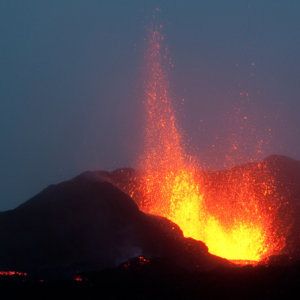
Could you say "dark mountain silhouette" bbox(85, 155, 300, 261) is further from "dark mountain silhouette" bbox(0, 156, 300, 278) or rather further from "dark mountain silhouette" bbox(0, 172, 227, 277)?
"dark mountain silhouette" bbox(0, 172, 227, 277)

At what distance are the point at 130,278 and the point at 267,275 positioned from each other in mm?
3542

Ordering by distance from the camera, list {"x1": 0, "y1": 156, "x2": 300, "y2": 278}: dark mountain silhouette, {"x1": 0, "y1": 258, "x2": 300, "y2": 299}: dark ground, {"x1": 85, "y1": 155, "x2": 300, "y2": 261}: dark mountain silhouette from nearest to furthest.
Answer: {"x1": 0, "y1": 258, "x2": 300, "y2": 299}: dark ground
{"x1": 0, "y1": 156, "x2": 300, "y2": 278}: dark mountain silhouette
{"x1": 85, "y1": 155, "x2": 300, "y2": 261}: dark mountain silhouette

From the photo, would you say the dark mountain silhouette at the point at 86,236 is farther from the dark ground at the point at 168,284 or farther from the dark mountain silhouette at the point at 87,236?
the dark ground at the point at 168,284

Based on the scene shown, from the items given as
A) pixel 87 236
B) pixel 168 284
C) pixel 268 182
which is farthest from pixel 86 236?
pixel 268 182

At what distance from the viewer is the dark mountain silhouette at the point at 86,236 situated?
448 inches

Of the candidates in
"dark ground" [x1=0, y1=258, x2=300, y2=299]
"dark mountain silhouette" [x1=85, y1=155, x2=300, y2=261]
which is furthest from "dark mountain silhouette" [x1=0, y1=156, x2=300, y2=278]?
"dark mountain silhouette" [x1=85, y1=155, x2=300, y2=261]

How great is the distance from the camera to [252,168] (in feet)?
66.8

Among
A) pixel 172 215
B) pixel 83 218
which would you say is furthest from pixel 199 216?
pixel 83 218

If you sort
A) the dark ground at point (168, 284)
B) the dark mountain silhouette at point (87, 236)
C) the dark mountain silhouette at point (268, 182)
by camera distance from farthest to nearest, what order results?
the dark mountain silhouette at point (268, 182) < the dark mountain silhouette at point (87, 236) < the dark ground at point (168, 284)

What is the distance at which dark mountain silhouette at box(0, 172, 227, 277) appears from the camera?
11375 mm

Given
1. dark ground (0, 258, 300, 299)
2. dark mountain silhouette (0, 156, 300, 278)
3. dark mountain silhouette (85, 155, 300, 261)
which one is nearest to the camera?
dark ground (0, 258, 300, 299)

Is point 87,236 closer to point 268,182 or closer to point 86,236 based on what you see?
point 86,236

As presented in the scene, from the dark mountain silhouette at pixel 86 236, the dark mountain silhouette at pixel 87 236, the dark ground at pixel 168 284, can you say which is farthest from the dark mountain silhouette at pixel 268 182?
the dark ground at pixel 168 284

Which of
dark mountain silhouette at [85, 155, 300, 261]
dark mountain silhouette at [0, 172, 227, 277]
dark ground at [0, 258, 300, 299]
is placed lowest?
dark ground at [0, 258, 300, 299]
